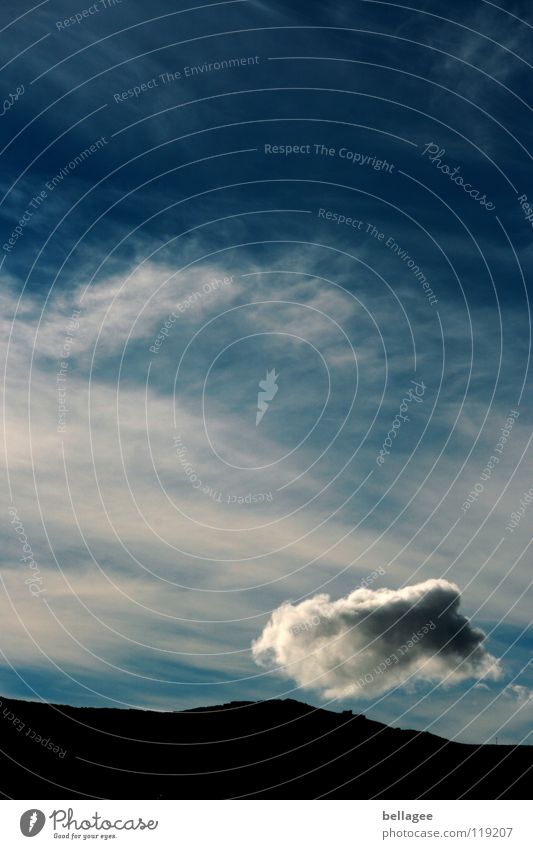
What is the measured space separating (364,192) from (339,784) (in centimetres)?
5803

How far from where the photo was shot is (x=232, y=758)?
261ft

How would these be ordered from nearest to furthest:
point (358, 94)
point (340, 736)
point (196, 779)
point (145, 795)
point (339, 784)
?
point (358, 94) → point (145, 795) → point (196, 779) → point (339, 784) → point (340, 736)

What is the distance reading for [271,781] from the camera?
7881cm

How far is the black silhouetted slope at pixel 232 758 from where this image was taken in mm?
70812

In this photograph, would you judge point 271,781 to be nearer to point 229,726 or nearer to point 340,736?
point 229,726

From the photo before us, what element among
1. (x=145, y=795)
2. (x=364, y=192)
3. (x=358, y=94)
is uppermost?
(x=358, y=94)

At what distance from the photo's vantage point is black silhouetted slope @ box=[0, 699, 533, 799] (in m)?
70.8

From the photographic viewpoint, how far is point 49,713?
82.5m

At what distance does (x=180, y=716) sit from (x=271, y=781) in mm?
11820

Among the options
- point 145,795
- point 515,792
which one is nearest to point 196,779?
point 145,795
